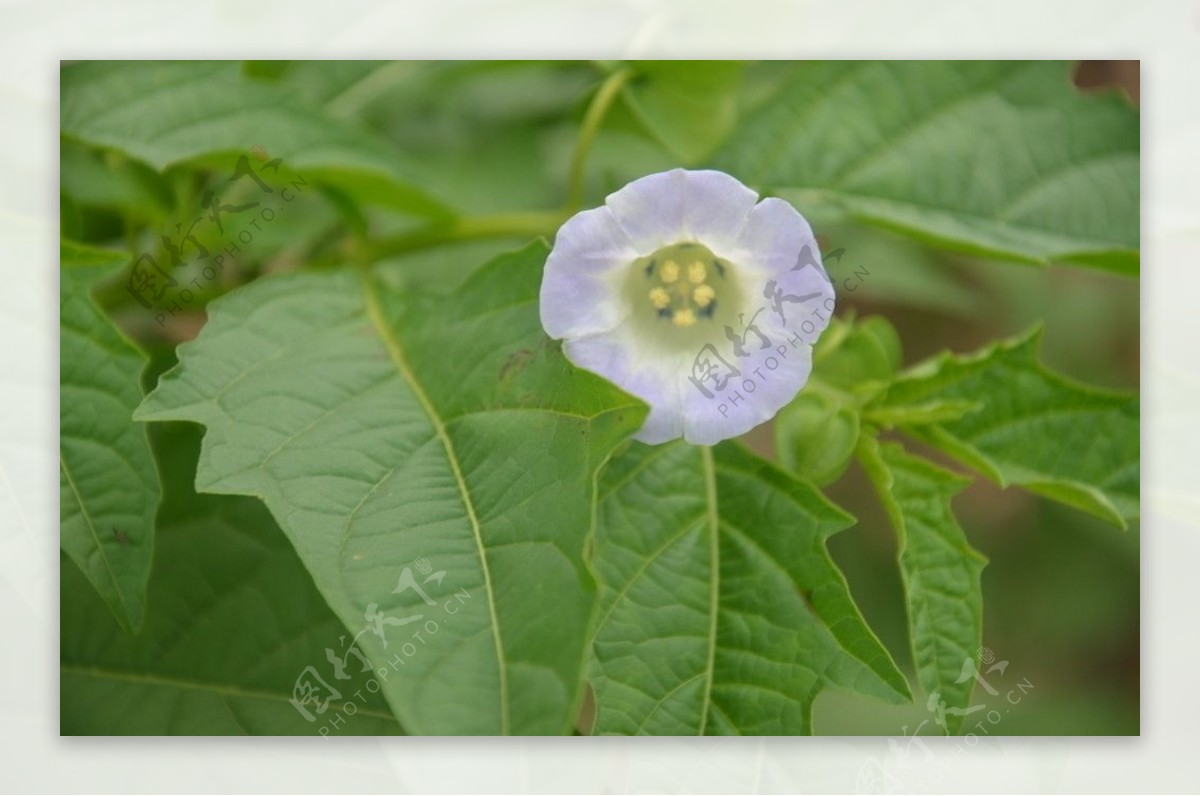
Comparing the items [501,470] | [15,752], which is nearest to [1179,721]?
[501,470]

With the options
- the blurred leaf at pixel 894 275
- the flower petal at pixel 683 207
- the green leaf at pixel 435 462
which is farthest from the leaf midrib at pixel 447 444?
the blurred leaf at pixel 894 275

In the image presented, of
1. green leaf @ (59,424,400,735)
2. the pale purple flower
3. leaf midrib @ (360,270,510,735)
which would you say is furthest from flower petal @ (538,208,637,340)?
green leaf @ (59,424,400,735)

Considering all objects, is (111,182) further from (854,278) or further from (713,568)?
(854,278)

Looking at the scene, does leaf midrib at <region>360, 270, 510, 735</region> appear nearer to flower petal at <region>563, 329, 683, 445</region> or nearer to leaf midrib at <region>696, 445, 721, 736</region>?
flower petal at <region>563, 329, 683, 445</region>

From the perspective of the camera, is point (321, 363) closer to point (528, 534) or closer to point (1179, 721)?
point (528, 534)

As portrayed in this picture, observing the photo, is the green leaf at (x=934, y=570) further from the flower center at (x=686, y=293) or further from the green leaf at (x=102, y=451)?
the green leaf at (x=102, y=451)

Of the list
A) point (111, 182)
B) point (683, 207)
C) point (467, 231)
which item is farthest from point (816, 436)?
point (111, 182)

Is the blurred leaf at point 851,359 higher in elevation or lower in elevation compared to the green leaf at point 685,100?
lower
